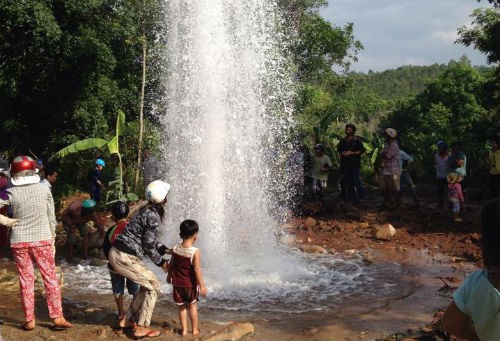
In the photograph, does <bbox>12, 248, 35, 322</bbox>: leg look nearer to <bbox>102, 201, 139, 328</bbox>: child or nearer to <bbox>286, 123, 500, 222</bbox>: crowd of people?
<bbox>102, 201, 139, 328</bbox>: child

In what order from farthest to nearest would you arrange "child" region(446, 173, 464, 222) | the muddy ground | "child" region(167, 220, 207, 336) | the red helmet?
"child" region(446, 173, 464, 222) → the muddy ground → the red helmet → "child" region(167, 220, 207, 336)

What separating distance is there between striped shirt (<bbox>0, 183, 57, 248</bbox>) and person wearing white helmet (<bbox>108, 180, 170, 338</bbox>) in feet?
2.34

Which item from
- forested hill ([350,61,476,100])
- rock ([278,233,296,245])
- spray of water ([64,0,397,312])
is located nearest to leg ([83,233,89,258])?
spray of water ([64,0,397,312])

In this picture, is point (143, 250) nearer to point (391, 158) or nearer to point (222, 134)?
point (222, 134)

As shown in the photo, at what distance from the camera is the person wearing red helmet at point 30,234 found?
474cm

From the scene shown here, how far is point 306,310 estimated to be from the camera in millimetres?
5730

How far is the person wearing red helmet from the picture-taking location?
4.74 meters

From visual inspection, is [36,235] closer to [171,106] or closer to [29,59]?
[171,106]

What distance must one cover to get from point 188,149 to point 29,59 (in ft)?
23.7

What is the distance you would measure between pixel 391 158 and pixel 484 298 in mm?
9237

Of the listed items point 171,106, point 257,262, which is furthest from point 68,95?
point 257,262

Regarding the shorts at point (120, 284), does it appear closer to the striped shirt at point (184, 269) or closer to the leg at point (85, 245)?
the striped shirt at point (184, 269)

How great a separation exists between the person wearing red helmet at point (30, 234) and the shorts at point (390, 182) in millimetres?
8063

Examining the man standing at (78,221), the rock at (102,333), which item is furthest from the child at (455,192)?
the rock at (102,333)
